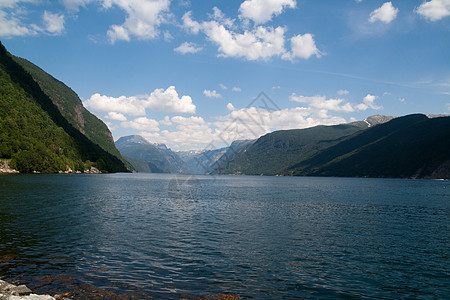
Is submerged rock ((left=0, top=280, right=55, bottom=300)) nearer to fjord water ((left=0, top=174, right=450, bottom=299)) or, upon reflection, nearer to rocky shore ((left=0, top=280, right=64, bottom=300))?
rocky shore ((left=0, top=280, right=64, bottom=300))

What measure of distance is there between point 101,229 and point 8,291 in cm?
2175

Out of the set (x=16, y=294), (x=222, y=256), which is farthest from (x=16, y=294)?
(x=222, y=256)

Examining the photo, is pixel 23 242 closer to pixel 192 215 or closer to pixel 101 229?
pixel 101 229

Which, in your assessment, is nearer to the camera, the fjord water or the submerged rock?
the submerged rock

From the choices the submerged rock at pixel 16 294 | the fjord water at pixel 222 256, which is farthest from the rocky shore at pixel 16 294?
the fjord water at pixel 222 256

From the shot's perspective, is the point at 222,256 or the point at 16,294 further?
the point at 222,256

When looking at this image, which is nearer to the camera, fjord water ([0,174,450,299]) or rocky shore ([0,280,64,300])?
rocky shore ([0,280,64,300])

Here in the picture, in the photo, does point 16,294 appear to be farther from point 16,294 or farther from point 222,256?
point 222,256

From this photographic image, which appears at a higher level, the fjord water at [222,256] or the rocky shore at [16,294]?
the rocky shore at [16,294]

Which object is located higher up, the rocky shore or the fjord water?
the rocky shore

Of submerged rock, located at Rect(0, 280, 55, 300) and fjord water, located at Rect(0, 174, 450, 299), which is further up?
submerged rock, located at Rect(0, 280, 55, 300)

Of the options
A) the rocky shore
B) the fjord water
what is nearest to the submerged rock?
the rocky shore

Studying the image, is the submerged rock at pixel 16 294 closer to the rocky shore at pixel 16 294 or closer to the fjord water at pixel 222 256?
the rocky shore at pixel 16 294

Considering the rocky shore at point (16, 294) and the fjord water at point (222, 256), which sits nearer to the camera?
the rocky shore at point (16, 294)
